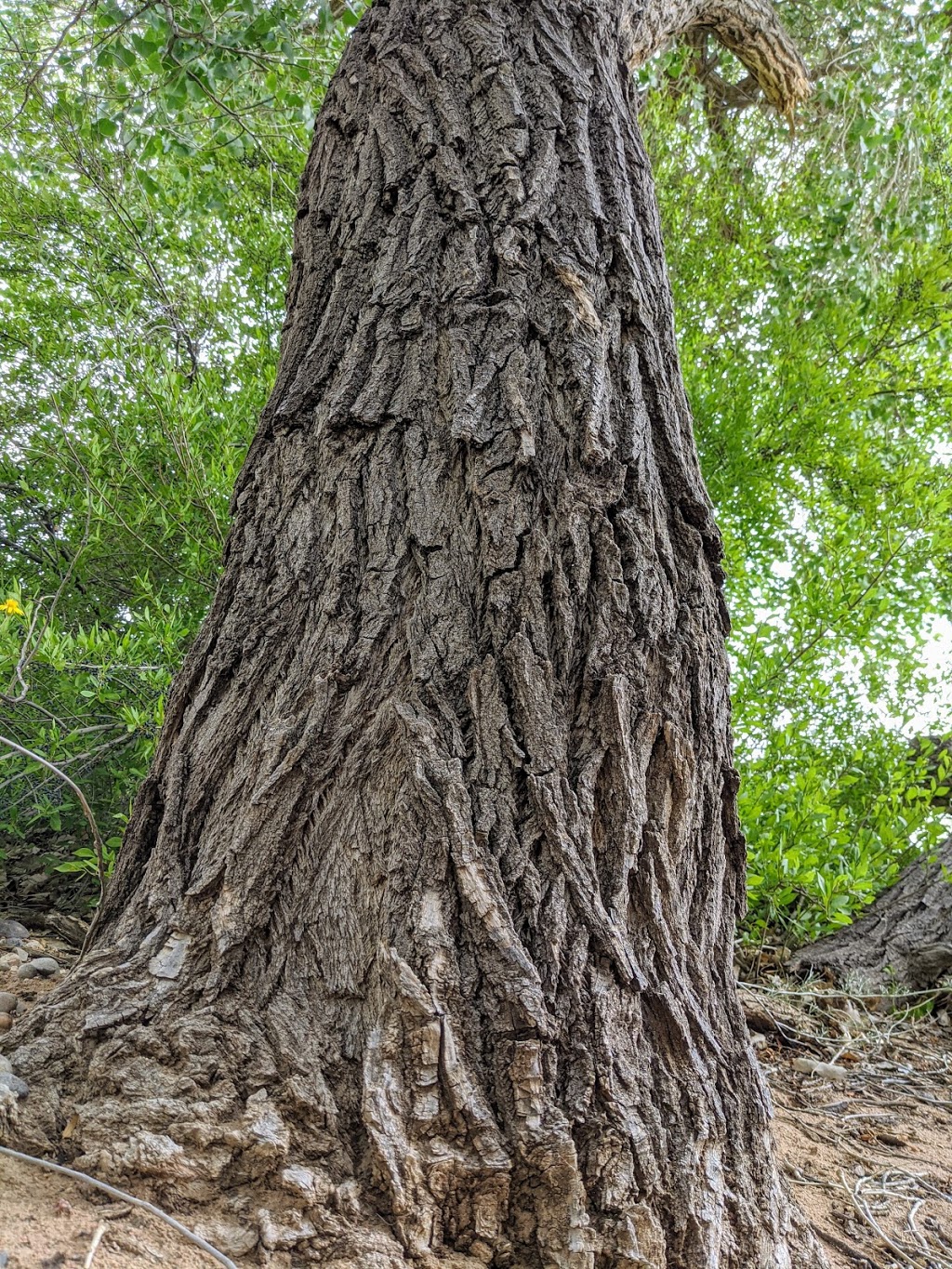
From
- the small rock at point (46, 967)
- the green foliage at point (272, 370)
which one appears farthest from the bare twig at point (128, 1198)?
the green foliage at point (272, 370)

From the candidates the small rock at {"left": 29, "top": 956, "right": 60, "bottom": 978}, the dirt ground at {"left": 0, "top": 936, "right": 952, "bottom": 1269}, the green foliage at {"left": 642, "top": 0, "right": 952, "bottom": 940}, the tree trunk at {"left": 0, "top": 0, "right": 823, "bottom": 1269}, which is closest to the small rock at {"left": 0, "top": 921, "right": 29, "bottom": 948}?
the dirt ground at {"left": 0, "top": 936, "right": 952, "bottom": 1269}

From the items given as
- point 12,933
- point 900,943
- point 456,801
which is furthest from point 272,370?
point 900,943

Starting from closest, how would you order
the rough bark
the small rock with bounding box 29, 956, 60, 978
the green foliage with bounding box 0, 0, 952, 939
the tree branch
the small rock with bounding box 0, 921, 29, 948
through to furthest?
the small rock with bounding box 29, 956, 60, 978
the small rock with bounding box 0, 921, 29, 948
the tree branch
the green foliage with bounding box 0, 0, 952, 939
the rough bark

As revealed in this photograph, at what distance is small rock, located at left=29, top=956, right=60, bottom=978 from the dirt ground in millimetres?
76

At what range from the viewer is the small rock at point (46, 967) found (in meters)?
1.98

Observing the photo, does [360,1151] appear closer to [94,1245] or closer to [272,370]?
[94,1245]

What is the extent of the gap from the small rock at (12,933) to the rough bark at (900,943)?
263cm

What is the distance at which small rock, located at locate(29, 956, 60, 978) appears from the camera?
1.98 metres

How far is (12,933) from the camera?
95.3 inches

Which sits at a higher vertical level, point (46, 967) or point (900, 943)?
point (900, 943)

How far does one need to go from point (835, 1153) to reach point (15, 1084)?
5.56 feet

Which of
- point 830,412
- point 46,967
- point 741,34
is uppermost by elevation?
point 741,34

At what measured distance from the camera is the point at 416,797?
121 cm

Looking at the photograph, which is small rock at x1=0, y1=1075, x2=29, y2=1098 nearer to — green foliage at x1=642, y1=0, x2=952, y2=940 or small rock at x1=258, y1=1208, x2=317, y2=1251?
small rock at x1=258, y1=1208, x2=317, y2=1251
